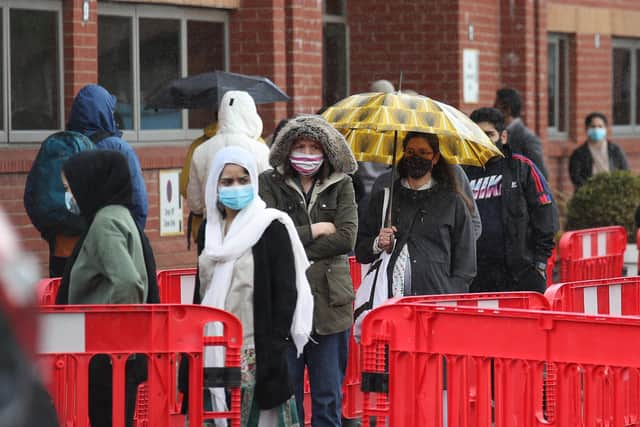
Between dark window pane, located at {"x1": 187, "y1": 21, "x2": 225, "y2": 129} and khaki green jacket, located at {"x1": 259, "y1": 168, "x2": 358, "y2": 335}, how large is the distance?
20.2 ft

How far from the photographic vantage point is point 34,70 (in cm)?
1081

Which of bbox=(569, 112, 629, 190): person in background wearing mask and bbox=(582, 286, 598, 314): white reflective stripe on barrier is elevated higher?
bbox=(569, 112, 629, 190): person in background wearing mask

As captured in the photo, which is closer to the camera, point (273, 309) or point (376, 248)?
point (273, 309)

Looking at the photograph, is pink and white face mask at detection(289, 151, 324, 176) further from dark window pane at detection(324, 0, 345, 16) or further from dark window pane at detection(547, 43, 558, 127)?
dark window pane at detection(547, 43, 558, 127)

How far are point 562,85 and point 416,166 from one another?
1273 centimetres

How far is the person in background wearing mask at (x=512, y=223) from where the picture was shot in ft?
27.4

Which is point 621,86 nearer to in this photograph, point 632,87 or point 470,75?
point 632,87

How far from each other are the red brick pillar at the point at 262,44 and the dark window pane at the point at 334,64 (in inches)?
99.9

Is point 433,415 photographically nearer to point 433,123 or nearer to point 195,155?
point 433,123

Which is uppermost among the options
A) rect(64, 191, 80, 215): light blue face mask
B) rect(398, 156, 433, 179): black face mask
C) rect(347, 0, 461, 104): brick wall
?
rect(347, 0, 461, 104): brick wall

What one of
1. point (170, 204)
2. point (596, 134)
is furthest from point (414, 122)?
point (596, 134)

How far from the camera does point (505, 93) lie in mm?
11945

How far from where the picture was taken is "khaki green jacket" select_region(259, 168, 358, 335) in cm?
654

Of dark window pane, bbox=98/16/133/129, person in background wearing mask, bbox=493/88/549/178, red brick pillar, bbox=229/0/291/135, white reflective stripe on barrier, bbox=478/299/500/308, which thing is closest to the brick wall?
red brick pillar, bbox=229/0/291/135
